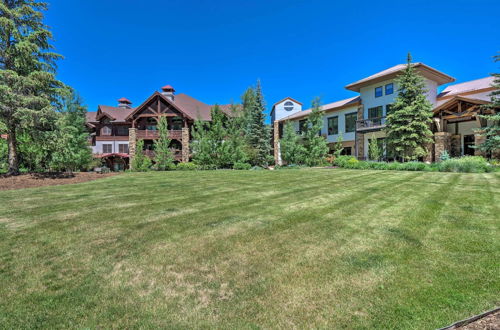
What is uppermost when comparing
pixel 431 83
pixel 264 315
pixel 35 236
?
pixel 431 83

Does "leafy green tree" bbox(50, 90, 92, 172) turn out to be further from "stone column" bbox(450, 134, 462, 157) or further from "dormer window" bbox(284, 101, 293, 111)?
"stone column" bbox(450, 134, 462, 157)

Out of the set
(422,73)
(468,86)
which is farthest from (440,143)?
(468,86)

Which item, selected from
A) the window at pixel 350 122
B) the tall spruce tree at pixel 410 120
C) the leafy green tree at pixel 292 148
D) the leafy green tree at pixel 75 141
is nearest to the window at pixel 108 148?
the leafy green tree at pixel 75 141

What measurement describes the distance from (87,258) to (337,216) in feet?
15.5

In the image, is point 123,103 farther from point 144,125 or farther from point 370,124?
point 370,124

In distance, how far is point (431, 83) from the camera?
82.1ft

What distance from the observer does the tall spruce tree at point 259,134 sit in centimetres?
3025

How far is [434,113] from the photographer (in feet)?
72.2

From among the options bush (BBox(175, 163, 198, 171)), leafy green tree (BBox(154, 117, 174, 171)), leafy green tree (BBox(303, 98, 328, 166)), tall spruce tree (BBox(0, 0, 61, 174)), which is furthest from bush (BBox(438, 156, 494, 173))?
tall spruce tree (BBox(0, 0, 61, 174))

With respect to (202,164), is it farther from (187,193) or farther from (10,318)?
(10,318)

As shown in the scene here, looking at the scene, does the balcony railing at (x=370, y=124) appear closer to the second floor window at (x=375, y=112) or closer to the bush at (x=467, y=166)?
the second floor window at (x=375, y=112)

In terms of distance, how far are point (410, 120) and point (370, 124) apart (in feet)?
17.7

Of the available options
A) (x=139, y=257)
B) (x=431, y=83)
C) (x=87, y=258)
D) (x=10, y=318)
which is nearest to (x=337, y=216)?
(x=139, y=257)

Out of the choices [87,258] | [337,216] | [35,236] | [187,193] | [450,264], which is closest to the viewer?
[450,264]
